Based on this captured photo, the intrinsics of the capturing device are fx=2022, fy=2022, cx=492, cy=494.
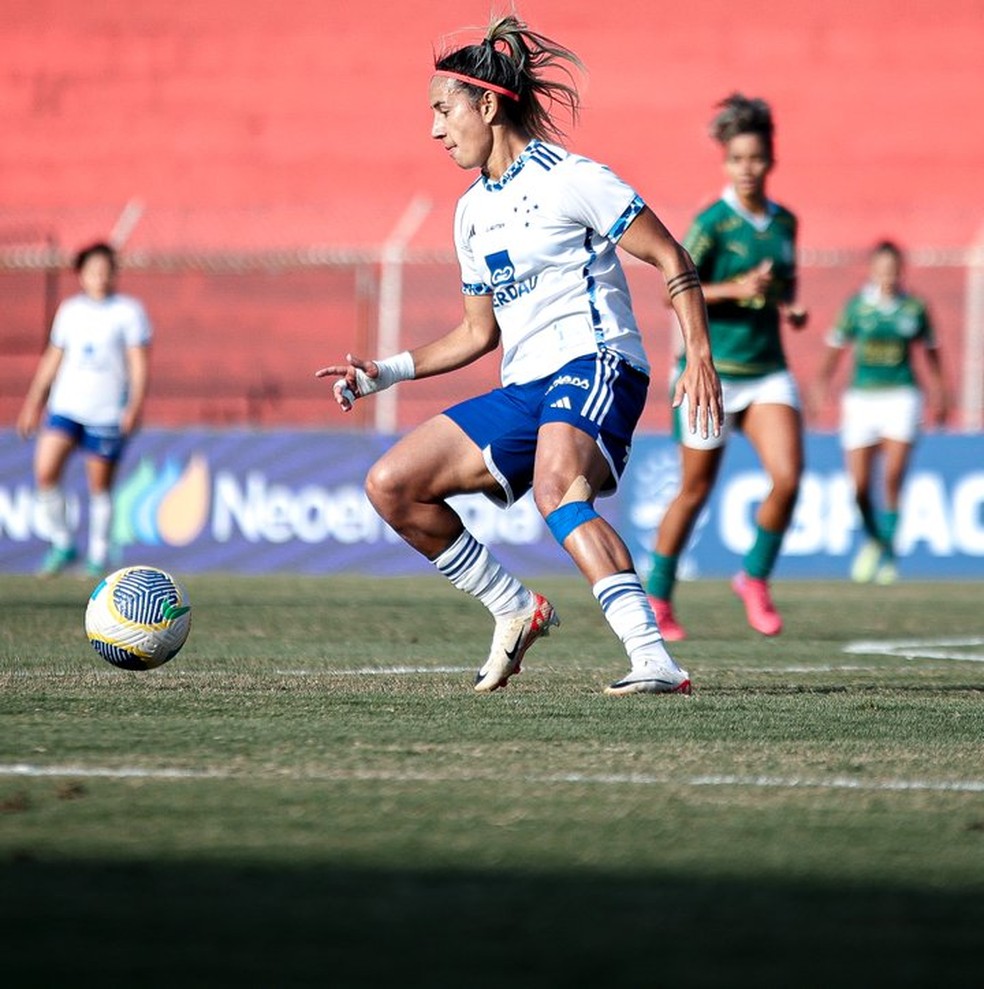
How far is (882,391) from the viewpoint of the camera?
47.7 feet

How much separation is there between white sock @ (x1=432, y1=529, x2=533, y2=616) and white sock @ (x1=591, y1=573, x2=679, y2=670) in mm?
549

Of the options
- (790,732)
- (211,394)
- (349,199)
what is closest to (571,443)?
(790,732)

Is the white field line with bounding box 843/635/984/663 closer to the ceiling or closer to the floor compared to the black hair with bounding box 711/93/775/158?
closer to the floor

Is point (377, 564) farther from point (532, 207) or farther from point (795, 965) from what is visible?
point (795, 965)

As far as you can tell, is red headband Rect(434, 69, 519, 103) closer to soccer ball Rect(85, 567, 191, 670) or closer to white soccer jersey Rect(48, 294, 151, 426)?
soccer ball Rect(85, 567, 191, 670)

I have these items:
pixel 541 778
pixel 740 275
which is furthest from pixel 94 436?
pixel 541 778

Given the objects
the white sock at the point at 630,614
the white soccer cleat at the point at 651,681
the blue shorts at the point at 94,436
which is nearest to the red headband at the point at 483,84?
the white sock at the point at 630,614

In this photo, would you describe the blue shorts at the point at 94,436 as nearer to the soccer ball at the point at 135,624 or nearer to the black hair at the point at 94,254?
the black hair at the point at 94,254

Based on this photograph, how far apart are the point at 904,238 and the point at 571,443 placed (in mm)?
15969

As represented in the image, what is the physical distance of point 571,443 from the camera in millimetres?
5844

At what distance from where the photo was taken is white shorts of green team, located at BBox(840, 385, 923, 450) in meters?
14.3

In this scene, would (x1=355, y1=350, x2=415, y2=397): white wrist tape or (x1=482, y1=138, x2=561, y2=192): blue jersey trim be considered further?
(x1=355, y1=350, x2=415, y2=397): white wrist tape

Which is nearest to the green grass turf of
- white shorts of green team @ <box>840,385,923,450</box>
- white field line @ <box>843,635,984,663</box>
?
white field line @ <box>843,635,984,663</box>

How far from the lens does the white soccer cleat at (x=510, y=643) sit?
6176 millimetres
